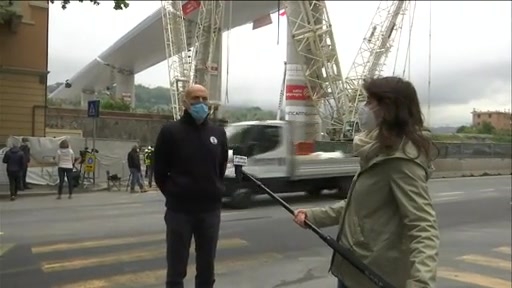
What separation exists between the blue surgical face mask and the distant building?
23.5m

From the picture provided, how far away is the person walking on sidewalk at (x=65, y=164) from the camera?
1327 cm

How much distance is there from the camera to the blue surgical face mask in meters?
4.30

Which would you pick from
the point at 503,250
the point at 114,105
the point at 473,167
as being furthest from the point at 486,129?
the point at 114,105

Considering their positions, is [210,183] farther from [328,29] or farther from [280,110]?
[328,29]

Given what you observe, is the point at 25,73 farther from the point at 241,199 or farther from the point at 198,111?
the point at 241,199

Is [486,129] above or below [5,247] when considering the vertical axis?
above

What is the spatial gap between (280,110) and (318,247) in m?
3.01

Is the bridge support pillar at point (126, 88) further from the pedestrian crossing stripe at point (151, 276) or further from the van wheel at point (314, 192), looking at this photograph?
the van wheel at point (314, 192)

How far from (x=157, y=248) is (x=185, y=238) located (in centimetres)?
400

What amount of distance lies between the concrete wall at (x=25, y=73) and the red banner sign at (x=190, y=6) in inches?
79.1

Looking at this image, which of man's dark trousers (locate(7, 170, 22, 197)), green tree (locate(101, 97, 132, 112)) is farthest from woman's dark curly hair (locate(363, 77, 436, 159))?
man's dark trousers (locate(7, 170, 22, 197))

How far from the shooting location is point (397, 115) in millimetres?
2361

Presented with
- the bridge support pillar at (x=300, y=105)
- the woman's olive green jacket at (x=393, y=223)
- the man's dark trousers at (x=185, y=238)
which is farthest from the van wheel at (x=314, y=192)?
the woman's olive green jacket at (x=393, y=223)

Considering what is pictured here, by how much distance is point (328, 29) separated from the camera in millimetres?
24375
